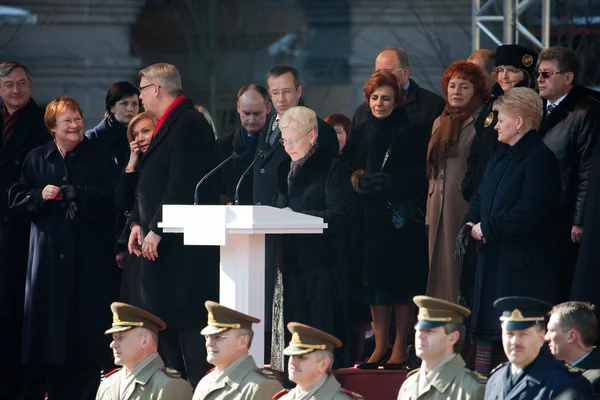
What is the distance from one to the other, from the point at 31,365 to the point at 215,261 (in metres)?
1.41

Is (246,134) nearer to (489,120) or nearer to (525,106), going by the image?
(489,120)

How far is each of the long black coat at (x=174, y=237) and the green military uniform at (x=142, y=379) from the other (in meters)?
Result: 0.88

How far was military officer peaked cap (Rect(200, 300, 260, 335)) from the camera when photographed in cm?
640

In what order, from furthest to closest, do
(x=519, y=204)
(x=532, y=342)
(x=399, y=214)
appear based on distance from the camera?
(x=399, y=214)
(x=519, y=204)
(x=532, y=342)

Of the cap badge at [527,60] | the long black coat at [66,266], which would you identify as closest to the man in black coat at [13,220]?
the long black coat at [66,266]

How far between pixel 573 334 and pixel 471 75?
2.26m

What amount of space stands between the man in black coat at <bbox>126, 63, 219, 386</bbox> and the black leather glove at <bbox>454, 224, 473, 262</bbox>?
147 centimetres

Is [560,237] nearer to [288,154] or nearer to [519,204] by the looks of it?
[519,204]

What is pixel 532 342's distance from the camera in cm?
584

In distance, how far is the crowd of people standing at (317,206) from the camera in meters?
7.06

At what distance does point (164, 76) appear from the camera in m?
7.89

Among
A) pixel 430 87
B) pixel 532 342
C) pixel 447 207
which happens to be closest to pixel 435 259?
pixel 447 207

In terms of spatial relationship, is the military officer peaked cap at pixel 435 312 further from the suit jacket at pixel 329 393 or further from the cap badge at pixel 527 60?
the cap badge at pixel 527 60

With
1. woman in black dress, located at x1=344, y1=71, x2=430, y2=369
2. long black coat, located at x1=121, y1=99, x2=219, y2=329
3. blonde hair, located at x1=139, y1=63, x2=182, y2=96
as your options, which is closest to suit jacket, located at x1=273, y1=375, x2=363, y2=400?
long black coat, located at x1=121, y1=99, x2=219, y2=329
